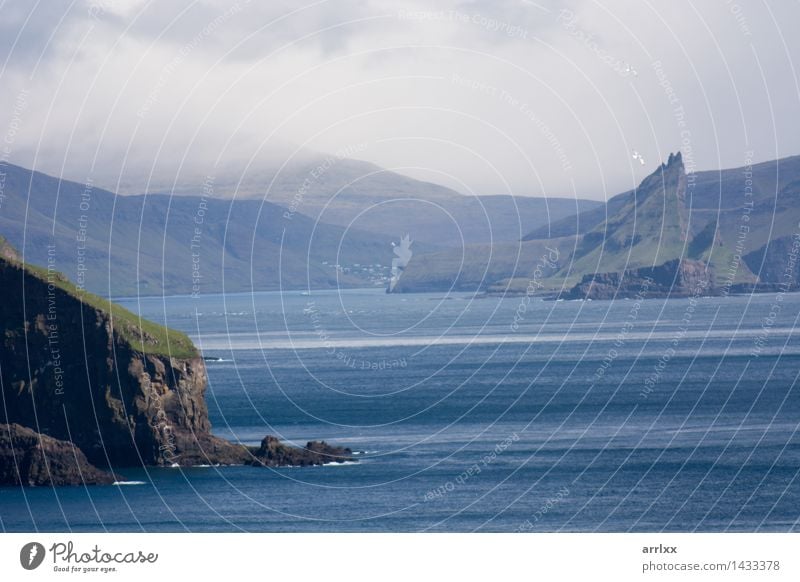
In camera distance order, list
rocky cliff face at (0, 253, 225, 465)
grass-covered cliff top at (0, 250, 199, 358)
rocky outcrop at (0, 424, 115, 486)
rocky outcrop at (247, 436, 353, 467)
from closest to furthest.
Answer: rocky outcrop at (0, 424, 115, 486) < rocky cliff face at (0, 253, 225, 465) < rocky outcrop at (247, 436, 353, 467) < grass-covered cliff top at (0, 250, 199, 358)

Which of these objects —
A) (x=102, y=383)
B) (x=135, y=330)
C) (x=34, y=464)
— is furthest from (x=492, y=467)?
(x=34, y=464)

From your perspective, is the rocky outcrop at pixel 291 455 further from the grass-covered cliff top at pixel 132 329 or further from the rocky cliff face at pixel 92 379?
the grass-covered cliff top at pixel 132 329

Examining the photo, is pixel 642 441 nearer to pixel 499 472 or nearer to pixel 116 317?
pixel 499 472

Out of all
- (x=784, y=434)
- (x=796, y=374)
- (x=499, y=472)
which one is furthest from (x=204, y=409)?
(x=796, y=374)
